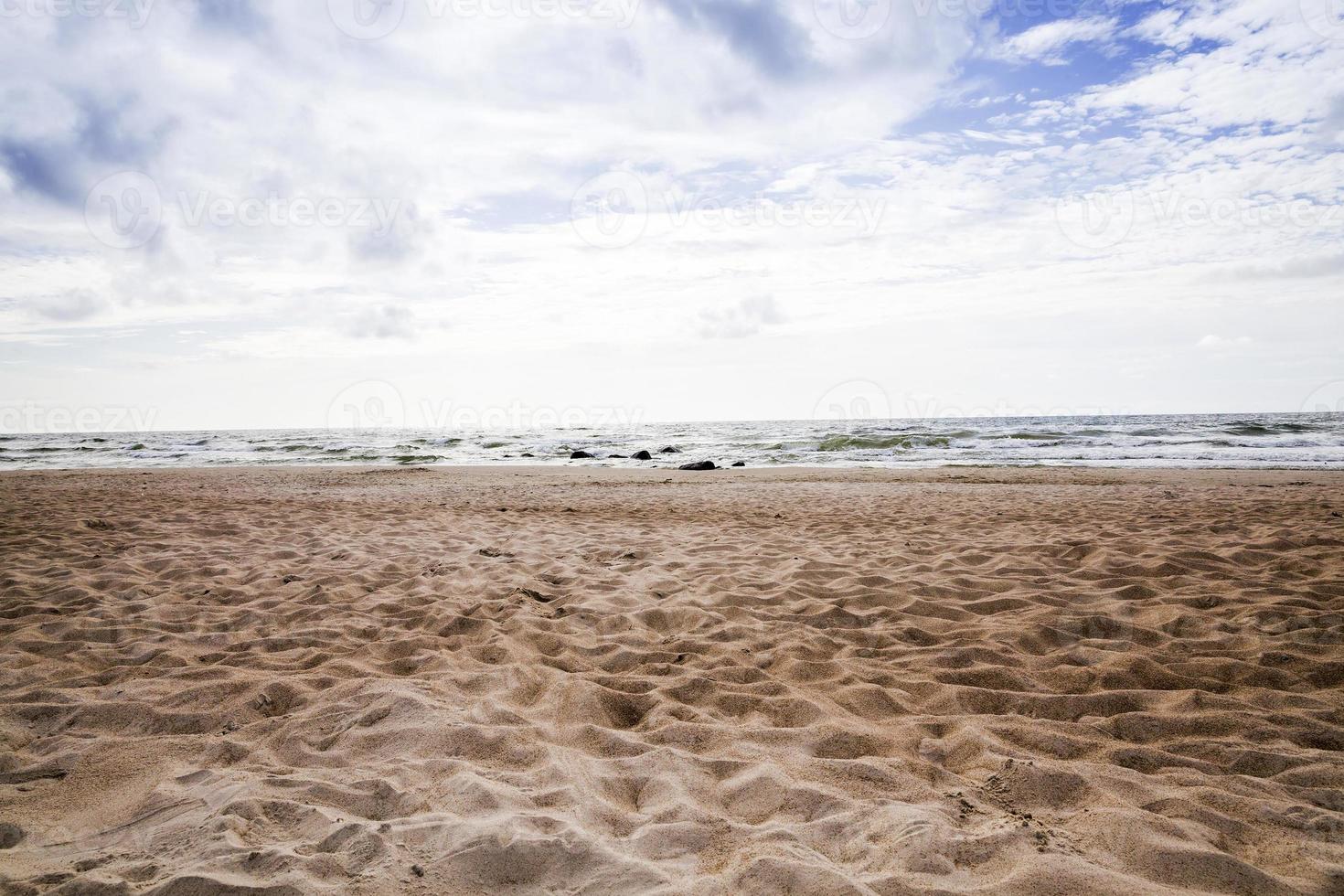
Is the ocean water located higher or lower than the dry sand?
higher

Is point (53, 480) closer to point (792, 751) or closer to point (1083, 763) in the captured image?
point (792, 751)

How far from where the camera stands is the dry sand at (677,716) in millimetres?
2229

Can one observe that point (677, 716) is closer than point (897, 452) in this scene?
Yes

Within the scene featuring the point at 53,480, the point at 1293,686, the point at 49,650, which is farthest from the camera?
the point at 53,480

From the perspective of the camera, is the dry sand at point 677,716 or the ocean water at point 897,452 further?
the ocean water at point 897,452

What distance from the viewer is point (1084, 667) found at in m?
3.94

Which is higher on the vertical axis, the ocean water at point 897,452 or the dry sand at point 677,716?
the ocean water at point 897,452

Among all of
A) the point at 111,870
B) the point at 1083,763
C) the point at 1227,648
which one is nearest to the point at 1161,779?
the point at 1083,763

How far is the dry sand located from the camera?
223cm

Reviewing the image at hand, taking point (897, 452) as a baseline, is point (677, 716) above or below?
below

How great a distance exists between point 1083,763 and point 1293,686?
180 centimetres

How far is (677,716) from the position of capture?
136 inches

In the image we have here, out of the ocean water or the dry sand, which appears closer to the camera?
the dry sand

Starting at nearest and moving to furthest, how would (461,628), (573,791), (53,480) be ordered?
(573,791), (461,628), (53,480)
